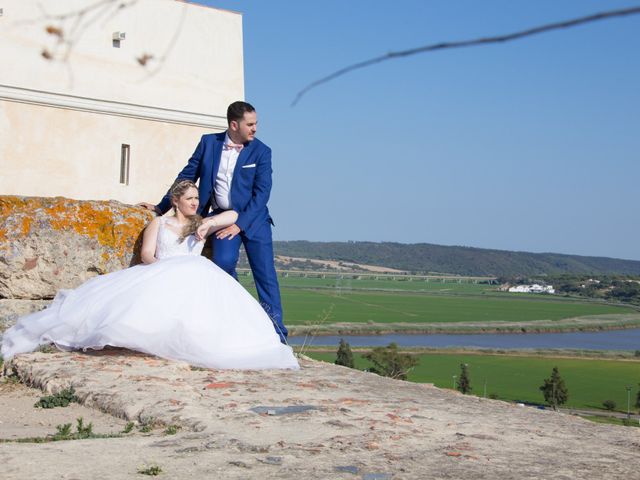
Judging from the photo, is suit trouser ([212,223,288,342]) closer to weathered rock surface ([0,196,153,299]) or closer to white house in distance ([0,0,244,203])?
weathered rock surface ([0,196,153,299])

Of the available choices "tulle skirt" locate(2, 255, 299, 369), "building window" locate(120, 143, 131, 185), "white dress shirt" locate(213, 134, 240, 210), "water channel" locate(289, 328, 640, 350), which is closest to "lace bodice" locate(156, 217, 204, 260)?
"tulle skirt" locate(2, 255, 299, 369)

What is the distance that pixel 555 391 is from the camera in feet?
254

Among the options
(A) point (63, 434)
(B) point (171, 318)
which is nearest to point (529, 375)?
(B) point (171, 318)

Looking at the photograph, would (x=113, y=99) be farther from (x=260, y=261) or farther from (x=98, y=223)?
(x=260, y=261)

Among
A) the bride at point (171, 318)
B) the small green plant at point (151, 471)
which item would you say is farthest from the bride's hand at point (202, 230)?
the small green plant at point (151, 471)

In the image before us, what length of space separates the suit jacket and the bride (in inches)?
11.9

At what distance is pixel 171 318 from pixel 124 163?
5069mm

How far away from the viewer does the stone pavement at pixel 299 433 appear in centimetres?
370

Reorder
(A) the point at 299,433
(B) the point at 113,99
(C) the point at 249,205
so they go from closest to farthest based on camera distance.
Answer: (A) the point at 299,433 → (C) the point at 249,205 → (B) the point at 113,99

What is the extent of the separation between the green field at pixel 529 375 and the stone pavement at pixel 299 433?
67725mm

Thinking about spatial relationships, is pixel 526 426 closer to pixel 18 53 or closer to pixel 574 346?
pixel 18 53

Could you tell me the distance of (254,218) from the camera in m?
7.51

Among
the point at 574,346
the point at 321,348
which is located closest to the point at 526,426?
the point at 321,348

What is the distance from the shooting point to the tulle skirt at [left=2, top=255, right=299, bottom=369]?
21.4ft
